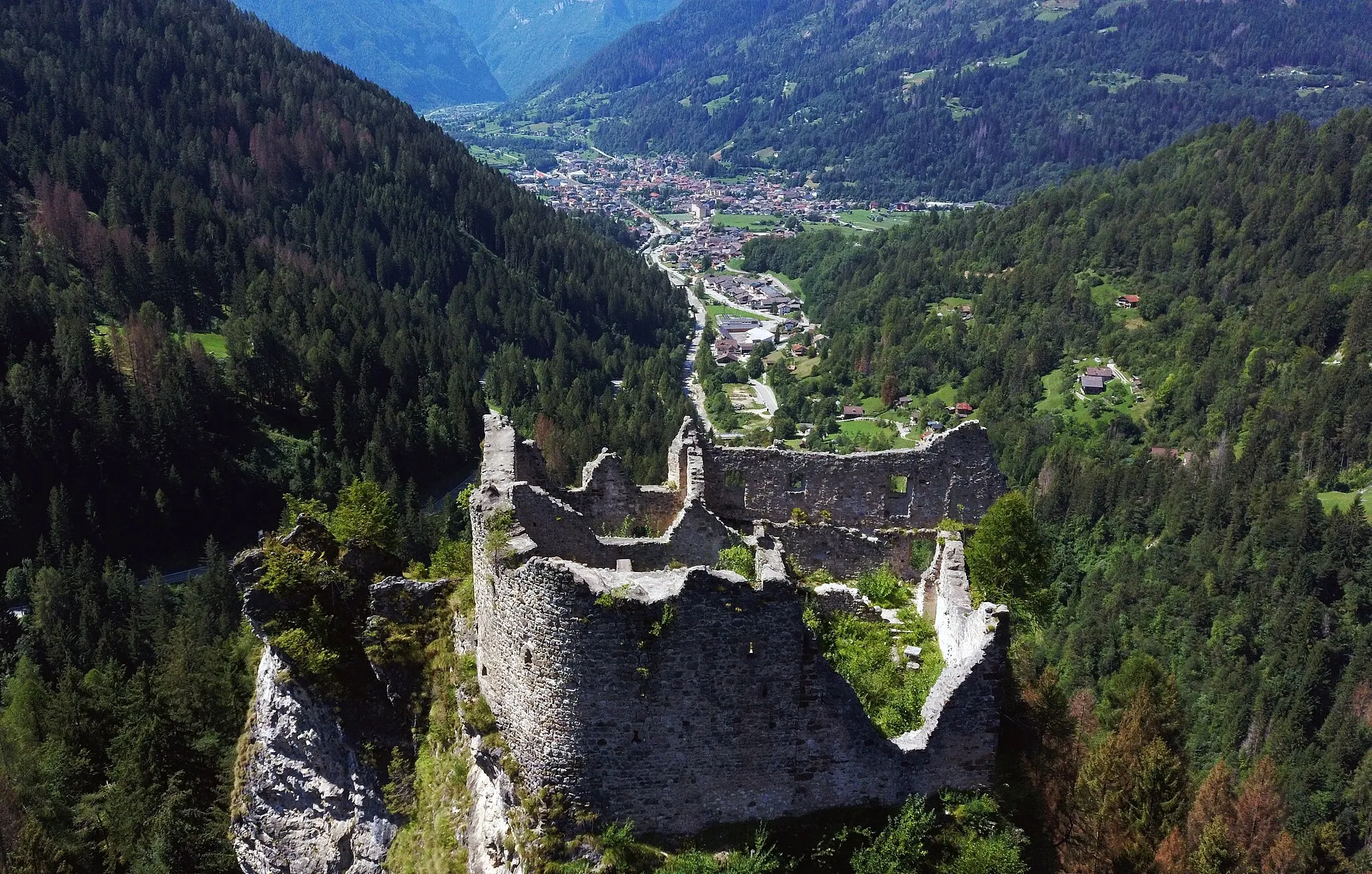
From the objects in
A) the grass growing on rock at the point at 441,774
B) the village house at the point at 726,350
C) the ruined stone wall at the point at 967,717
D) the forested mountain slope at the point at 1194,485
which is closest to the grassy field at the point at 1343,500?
the forested mountain slope at the point at 1194,485

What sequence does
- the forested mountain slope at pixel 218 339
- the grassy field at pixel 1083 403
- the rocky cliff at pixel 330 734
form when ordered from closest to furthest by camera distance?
the rocky cliff at pixel 330 734, the forested mountain slope at pixel 218 339, the grassy field at pixel 1083 403

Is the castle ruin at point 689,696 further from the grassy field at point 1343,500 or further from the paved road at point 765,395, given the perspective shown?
the paved road at point 765,395

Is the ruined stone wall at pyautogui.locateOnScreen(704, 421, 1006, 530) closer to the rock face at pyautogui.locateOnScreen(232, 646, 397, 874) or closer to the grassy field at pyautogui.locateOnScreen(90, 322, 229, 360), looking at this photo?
the rock face at pyautogui.locateOnScreen(232, 646, 397, 874)

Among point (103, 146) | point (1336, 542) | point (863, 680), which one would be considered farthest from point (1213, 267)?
point (103, 146)

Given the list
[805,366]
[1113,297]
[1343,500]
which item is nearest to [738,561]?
[1343,500]

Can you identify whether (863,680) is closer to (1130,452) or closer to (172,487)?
(172,487)

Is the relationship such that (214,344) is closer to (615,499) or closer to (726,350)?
(615,499)
